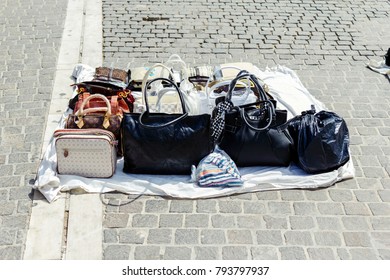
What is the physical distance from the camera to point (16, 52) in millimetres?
7473

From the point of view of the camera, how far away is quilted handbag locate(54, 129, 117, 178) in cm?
486

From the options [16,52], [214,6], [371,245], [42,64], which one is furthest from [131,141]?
[214,6]

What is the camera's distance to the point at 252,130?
5.07 metres

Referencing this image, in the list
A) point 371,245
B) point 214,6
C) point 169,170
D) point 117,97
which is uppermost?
point 214,6

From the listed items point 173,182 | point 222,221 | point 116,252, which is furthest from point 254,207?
point 116,252

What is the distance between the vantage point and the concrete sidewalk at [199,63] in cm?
440

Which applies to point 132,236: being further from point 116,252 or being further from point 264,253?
point 264,253

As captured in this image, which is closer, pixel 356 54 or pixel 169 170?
pixel 169 170

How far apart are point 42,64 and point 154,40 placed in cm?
175

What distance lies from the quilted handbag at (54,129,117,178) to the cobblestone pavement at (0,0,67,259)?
429mm

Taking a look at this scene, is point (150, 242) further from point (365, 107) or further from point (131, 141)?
point (365, 107)

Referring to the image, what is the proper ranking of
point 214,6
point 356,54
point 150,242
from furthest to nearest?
point 214,6
point 356,54
point 150,242

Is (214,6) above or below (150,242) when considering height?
above

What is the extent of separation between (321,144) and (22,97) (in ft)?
12.1
